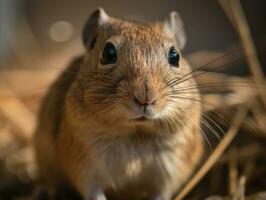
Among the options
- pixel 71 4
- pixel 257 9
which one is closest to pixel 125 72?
pixel 257 9

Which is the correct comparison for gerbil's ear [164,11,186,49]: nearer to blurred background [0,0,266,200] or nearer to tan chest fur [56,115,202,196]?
tan chest fur [56,115,202,196]

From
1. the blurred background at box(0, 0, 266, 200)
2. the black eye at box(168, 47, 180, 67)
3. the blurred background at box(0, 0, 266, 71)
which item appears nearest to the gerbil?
the black eye at box(168, 47, 180, 67)

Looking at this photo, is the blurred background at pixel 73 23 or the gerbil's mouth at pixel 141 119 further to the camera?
the blurred background at pixel 73 23

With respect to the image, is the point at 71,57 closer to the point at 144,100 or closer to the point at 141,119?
the point at 141,119

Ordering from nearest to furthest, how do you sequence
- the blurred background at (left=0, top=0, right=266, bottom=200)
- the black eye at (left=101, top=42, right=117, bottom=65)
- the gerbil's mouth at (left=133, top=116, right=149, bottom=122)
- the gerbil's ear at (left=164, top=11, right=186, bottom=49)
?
the gerbil's mouth at (left=133, top=116, right=149, bottom=122), the black eye at (left=101, top=42, right=117, bottom=65), the gerbil's ear at (left=164, top=11, right=186, bottom=49), the blurred background at (left=0, top=0, right=266, bottom=200)

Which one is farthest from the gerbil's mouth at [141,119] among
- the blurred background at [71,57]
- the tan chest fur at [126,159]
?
the blurred background at [71,57]

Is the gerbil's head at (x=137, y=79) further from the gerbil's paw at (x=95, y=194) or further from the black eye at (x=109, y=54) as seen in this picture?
the gerbil's paw at (x=95, y=194)
